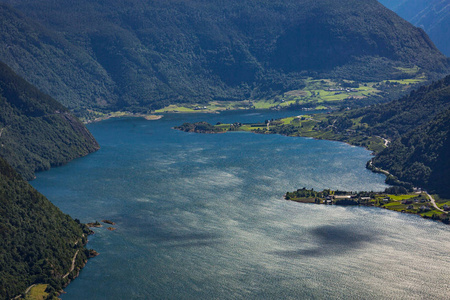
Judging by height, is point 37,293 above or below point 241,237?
below

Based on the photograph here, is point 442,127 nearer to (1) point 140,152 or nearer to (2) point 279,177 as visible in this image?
(2) point 279,177

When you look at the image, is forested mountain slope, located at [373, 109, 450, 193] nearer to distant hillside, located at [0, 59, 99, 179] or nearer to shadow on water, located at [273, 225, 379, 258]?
shadow on water, located at [273, 225, 379, 258]

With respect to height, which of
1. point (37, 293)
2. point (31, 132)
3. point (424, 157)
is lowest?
point (37, 293)

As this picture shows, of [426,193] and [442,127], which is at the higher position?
[442,127]

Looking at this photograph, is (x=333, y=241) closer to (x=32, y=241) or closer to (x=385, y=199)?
(x=385, y=199)

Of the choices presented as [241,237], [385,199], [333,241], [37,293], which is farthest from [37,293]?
[385,199]

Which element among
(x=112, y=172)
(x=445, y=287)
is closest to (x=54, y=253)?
(x=445, y=287)
